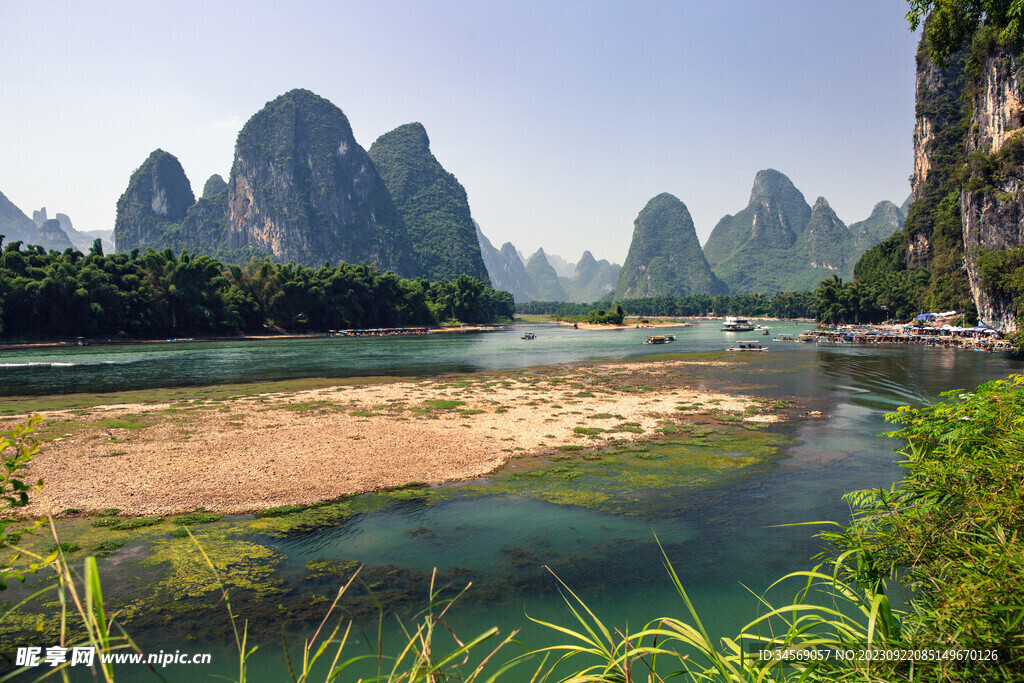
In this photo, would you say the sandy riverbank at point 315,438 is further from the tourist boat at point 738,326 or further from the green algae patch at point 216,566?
the tourist boat at point 738,326

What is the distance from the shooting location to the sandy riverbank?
11812 millimetres

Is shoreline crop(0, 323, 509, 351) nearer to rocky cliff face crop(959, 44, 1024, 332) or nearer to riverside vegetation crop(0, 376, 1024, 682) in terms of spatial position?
riverside vegetation crop(0, 376, 1024, 682)

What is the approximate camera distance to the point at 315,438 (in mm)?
16188

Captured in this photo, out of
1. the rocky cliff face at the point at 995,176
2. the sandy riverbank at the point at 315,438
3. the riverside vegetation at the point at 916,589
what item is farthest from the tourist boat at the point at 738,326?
the riverside vegetation at the point at 916,589

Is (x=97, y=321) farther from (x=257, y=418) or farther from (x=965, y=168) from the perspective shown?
(x=965, y=168)

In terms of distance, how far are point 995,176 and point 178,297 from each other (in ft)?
334

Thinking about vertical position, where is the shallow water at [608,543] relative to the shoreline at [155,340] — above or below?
below

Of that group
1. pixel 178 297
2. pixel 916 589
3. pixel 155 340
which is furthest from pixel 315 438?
pixel 178 297

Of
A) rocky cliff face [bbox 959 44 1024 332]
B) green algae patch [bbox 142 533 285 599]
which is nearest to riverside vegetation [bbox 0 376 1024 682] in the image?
green algae patch [bbox 142 533 285 599]

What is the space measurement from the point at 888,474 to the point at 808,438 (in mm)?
3831

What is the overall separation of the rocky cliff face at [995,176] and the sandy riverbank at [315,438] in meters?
41.0

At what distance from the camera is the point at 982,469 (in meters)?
4.30

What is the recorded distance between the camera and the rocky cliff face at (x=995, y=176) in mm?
42406

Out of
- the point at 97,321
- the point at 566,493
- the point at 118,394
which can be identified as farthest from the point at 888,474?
the point at 97,321
